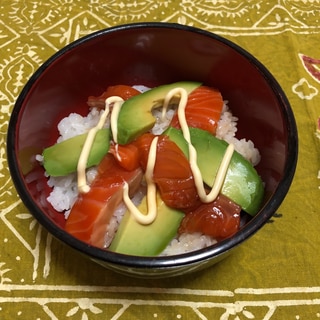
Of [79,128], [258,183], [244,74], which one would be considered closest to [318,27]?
[244,74]

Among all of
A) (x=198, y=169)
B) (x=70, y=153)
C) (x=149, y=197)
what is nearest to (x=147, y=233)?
(x=149, y=197)

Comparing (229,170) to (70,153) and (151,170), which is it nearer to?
(151,170)

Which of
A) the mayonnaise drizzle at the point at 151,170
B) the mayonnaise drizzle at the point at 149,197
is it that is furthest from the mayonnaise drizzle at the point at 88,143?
the mayonnaise drizzle at the point at 149,197

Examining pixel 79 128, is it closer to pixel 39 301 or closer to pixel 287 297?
pixel 39 301

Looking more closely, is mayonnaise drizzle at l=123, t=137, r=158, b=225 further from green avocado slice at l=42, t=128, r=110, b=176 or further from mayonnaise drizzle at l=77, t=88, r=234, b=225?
green avocado slice at l=42, t=128, r=110, b=176

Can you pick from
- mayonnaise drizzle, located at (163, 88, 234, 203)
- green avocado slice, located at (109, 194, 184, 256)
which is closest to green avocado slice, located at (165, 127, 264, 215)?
mayonnaise drizzle, located at (163, 88, 234, 203)

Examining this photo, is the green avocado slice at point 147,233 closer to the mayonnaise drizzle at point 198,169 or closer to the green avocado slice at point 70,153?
the mayonnaise drizzle at point 198,169
